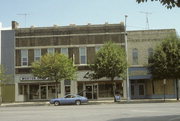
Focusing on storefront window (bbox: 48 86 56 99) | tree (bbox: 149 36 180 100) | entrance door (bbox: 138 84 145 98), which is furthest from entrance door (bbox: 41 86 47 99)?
tree (bbox: 149 36 180 100)

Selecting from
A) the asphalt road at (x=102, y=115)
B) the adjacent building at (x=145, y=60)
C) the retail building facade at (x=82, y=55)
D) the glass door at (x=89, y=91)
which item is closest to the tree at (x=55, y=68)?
the retail building facade at (x=82, y=55)

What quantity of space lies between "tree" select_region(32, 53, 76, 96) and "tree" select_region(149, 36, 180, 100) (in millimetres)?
10343

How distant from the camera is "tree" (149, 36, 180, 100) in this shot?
42688 mm

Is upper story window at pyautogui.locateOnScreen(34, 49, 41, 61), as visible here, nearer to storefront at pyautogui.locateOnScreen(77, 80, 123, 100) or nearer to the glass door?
storefront at pyautogui.locateOnScreen(77, 80, 123, 100)

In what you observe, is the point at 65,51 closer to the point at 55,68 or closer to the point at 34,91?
the point at 55,68

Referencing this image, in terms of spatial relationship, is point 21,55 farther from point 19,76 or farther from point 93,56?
point 93,56

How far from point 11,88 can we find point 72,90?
27.6ft

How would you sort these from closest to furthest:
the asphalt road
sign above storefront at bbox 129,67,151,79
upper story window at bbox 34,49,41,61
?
1. the asphalt road
2. sign above storefront at bbox 129,67,151,79
3. upper story window at bbox 34,49,41,61

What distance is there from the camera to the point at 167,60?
4303 centimetres

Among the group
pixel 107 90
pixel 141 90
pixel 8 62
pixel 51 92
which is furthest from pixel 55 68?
pixel 141 90

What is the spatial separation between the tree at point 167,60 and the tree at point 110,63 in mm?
3917

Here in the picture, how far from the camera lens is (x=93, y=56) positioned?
48.3 m

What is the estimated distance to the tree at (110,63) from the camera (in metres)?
42.5

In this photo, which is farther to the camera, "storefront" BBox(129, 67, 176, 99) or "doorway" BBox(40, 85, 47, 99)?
"doorway" BBox(40, 85, 47, 99)
